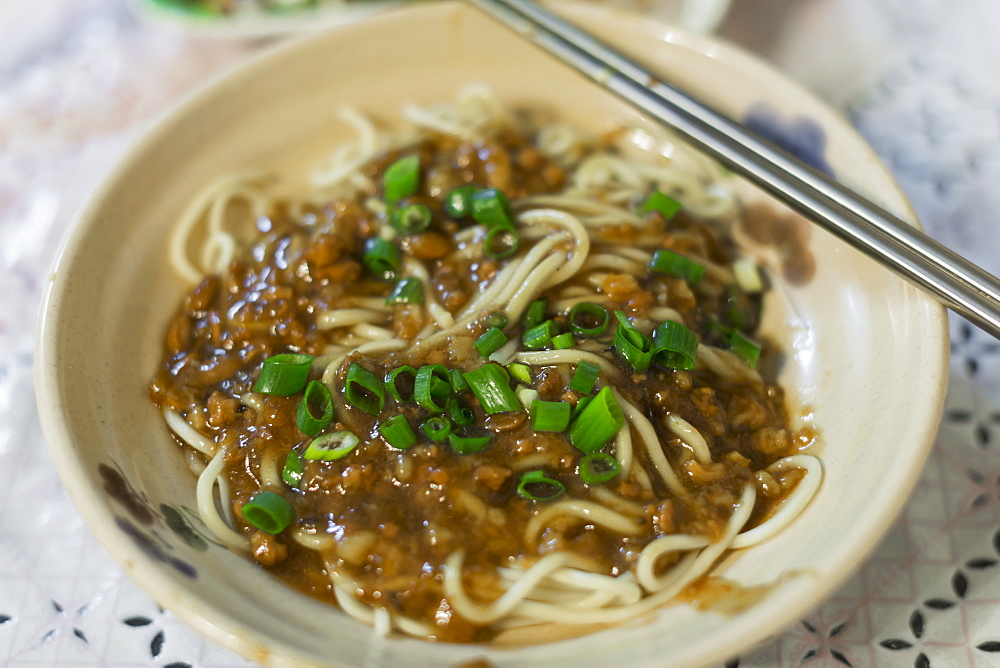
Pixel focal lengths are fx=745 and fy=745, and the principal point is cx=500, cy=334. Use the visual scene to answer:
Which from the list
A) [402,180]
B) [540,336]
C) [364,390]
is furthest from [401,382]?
[402,180]

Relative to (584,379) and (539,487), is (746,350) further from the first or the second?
(539,487)

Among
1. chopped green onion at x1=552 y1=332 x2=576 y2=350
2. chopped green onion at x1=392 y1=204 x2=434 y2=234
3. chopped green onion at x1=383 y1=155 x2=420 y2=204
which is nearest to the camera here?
chopped green onion at x1=552 y1=332 x2=576 y2=350

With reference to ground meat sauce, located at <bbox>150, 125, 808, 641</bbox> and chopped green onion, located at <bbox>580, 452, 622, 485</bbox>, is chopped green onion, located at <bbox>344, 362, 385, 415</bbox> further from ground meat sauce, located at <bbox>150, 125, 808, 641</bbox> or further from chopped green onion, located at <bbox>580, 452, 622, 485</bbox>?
chopped green onion, located at <bbox>580, 452, 622, 485</bbox>

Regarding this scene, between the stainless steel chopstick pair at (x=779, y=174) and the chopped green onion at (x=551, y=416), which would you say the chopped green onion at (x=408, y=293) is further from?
the stainless steel chopstick pair at (x=779, y=174)

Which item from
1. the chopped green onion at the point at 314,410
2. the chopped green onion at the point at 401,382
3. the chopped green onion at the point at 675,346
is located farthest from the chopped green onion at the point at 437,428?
the chopped green onion at the point at 675,346

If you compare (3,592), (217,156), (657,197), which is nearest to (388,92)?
(217,156)

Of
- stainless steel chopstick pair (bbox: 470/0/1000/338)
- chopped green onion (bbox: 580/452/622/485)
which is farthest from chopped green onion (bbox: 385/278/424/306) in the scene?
stainless steel chopstick pair (bbox: 470/0/1000/338)
